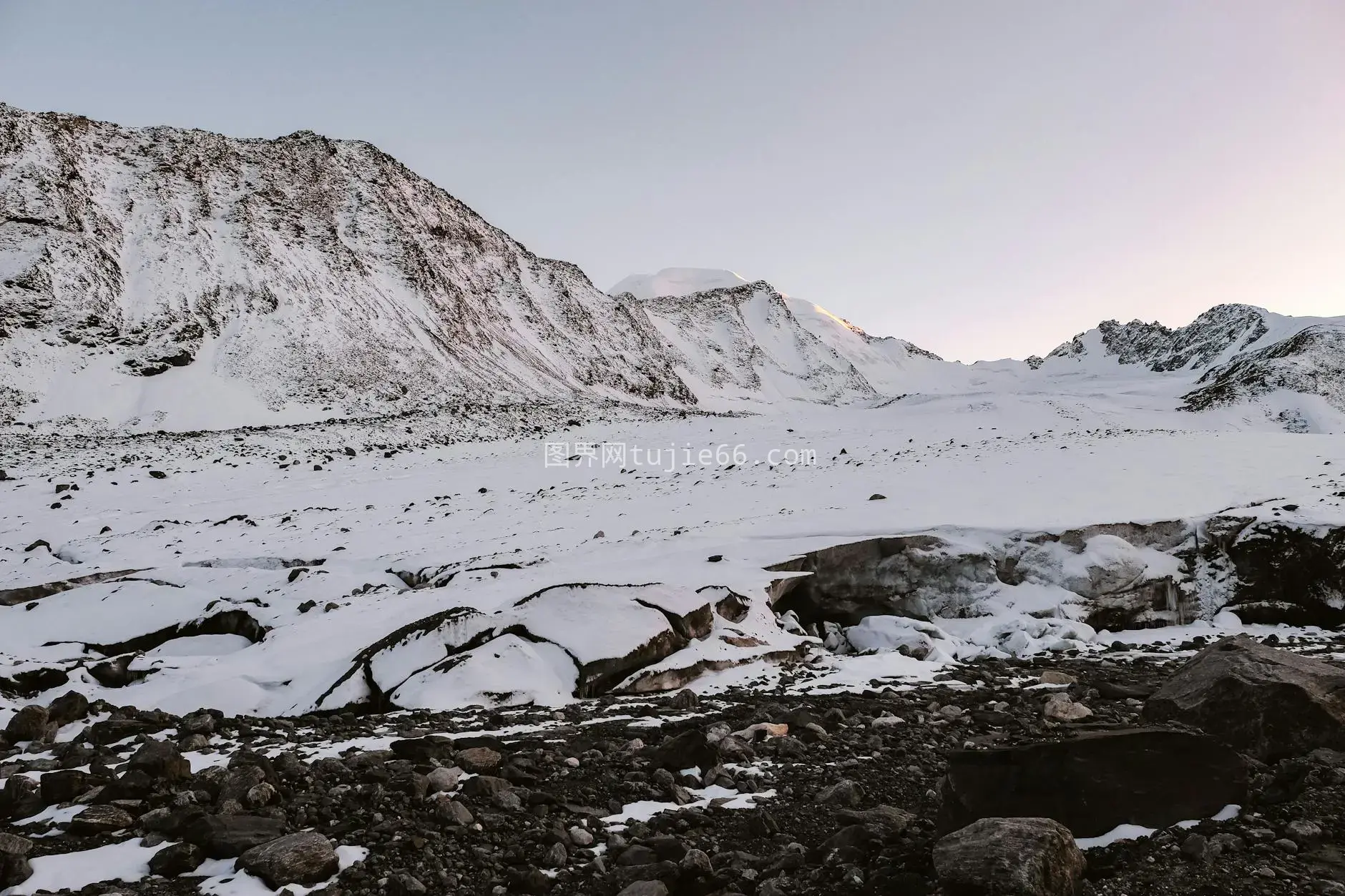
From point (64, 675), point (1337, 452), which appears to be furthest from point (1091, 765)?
point (1337, 452)

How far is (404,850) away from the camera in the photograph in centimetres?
419

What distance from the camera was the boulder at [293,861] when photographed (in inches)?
148

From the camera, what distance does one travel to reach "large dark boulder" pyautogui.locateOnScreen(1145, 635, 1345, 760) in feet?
16.7

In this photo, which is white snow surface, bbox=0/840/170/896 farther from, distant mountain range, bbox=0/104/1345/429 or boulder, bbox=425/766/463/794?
distant mountain range, bbox=0/104/1345/429

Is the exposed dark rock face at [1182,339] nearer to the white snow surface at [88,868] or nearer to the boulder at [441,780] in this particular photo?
the boulder at [441,780]

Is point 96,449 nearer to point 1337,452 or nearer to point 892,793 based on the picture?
point 892,793

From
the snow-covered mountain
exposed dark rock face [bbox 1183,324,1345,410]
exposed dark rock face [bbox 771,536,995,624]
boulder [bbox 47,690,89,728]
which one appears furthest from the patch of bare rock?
the snow-covered mountain

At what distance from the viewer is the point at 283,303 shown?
152 ft

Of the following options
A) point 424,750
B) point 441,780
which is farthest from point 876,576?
point 441,780

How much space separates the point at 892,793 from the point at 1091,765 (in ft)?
4.94

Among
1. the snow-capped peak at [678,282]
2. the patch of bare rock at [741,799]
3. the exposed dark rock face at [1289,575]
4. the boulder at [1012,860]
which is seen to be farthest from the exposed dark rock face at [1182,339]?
the boulder at [1012,860]

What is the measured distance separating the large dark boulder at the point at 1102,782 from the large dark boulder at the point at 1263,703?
0.98 m

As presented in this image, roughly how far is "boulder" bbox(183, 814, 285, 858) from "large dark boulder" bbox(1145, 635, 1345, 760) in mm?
6103

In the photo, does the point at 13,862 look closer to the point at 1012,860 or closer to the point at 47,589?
the point at 1012,860
